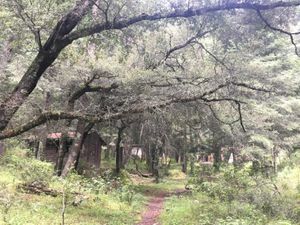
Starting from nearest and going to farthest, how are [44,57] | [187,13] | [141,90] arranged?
[187,13]
[44,57]
[141,90]

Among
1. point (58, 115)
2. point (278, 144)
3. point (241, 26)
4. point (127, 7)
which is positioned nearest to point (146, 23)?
point (127, 7)

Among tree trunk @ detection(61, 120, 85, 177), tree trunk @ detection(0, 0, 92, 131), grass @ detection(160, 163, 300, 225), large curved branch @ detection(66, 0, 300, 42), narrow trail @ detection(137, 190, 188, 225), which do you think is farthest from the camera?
tree trunk @ detection(61, 120, 85, 177)

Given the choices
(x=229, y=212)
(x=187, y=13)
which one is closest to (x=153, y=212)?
(x=229, y=212)

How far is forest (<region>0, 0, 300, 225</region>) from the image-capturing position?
9023mm

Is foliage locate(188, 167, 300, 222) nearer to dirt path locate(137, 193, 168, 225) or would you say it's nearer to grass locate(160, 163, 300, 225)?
grass locate(160, 163, 300, 225)

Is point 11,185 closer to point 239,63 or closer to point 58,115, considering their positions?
point 58,115

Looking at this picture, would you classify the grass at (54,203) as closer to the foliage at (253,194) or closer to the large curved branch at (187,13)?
the foliage at (253,194)

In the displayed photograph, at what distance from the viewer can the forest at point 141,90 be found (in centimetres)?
902

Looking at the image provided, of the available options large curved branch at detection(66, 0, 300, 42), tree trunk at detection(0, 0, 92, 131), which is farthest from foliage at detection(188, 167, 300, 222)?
tree trunk at detection(0, 0, 92, 131)

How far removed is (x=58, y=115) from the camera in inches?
358

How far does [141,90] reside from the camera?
15367 millimetres

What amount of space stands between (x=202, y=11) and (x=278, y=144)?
17749mm

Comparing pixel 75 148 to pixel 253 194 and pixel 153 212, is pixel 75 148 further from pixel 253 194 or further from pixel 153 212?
pixel 253 194

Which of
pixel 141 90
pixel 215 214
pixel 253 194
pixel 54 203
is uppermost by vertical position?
pixel 141 90
